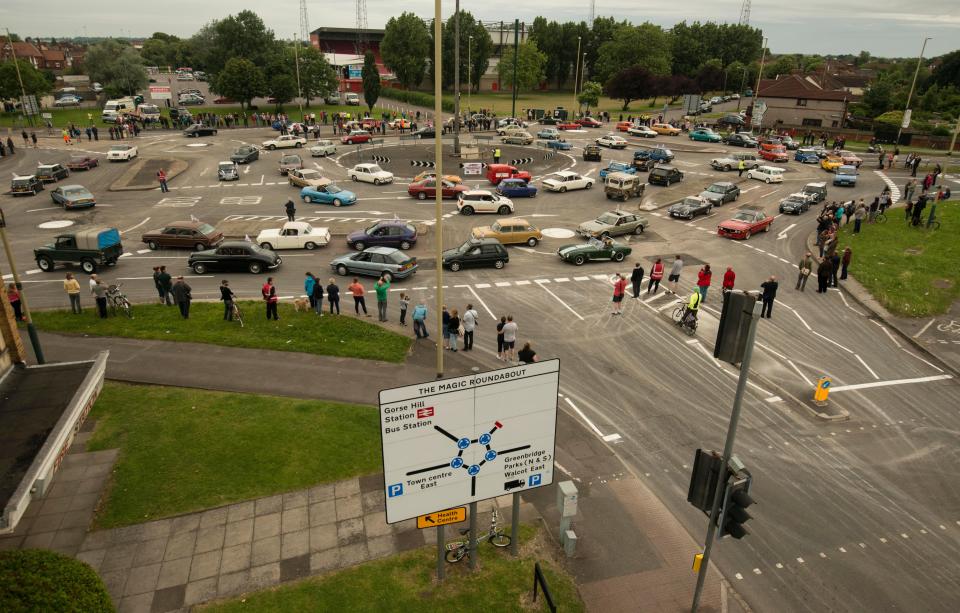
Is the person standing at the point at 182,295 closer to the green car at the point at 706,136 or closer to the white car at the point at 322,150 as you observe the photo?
the white car at the point at 322,150

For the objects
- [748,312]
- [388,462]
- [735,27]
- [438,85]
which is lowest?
[388,462]

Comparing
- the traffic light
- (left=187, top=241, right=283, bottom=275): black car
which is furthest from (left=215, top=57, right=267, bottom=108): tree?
the traffic light

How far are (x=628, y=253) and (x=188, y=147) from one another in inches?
1958

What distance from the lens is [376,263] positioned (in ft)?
82.8

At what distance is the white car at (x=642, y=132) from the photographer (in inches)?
2682

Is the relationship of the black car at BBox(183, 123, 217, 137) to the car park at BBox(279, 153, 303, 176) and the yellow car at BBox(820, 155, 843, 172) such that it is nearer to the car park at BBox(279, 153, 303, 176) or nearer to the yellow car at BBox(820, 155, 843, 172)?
the car park at BBox(279, 153, 303, 176)

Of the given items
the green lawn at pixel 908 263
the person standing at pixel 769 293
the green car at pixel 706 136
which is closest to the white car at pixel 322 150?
the green car at pixel 706 136

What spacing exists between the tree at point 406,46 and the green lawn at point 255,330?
92411mm

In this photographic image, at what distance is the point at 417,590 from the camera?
10016 millimetres

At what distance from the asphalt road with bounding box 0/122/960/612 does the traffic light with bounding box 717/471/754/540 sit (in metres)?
3.20

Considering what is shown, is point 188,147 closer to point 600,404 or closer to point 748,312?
point 600,404

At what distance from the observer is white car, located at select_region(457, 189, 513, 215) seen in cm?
3606

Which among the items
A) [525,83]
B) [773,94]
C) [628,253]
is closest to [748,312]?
[628,253]

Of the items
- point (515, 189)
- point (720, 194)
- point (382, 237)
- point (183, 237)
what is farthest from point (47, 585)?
point (720, 194)
